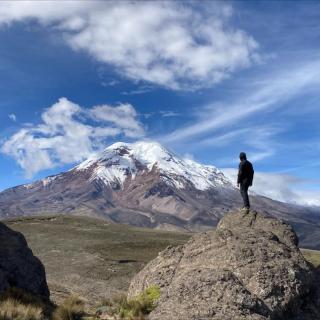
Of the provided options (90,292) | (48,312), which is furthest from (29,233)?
(48,312)

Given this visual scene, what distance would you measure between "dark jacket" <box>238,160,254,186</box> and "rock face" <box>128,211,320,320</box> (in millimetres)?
7179

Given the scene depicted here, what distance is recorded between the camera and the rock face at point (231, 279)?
17297 mm

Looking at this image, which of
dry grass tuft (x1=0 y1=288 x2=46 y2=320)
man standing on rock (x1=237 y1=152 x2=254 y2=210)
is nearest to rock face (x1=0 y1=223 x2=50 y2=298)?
dry grass tuft (x1=0 y1=288 x2=46 y2=320)

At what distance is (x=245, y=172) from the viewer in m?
29.6

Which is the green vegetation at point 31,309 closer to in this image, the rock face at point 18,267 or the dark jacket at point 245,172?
the rock face at point 18,267

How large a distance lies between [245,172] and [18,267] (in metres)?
13.4

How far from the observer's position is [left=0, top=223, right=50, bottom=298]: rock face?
975 inches

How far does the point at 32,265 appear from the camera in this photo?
26.7 metres

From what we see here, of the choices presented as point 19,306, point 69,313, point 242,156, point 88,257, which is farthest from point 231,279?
point 88,257

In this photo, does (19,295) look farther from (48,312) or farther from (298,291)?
(298,291)

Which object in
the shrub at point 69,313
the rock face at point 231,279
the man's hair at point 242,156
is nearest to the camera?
the rock face at point 231,279

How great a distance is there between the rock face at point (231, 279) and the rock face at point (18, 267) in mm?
6100

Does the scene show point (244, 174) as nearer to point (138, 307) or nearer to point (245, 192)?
point (245, 192)

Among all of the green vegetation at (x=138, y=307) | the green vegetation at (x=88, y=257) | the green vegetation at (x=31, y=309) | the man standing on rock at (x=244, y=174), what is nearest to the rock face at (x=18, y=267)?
the green vegetation at (x=31, y=309)
